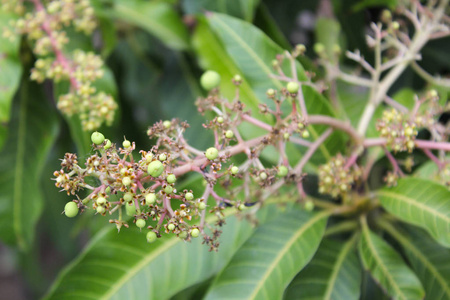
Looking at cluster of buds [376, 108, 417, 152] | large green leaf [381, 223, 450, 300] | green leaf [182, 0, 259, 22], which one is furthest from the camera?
green leaf [182, 0, 259, 22]

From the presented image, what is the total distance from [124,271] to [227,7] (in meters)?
0.86

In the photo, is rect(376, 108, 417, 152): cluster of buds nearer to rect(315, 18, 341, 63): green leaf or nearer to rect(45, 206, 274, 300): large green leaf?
rect(45, 206, 274, 300): large green leaf

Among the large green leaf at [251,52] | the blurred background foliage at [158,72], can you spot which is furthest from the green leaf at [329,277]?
the large green leaf at [251,52]

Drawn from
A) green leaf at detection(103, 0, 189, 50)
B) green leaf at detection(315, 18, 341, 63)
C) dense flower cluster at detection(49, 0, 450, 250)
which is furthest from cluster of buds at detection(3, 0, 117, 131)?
green leaf at detection(315, 18, 341, 63)

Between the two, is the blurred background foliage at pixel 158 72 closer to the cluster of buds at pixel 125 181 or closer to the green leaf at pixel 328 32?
the green leaf at pixel 328 32

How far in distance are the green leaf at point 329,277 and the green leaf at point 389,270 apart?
0.07m

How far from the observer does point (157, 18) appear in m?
1.54

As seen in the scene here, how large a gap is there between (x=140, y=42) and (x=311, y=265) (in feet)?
4.23

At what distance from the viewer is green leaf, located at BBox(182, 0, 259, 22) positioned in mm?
1364

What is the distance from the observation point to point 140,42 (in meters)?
2.00

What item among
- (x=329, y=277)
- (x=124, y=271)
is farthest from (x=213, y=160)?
(x=329, y=277)

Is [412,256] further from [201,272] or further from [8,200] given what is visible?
[8,200]

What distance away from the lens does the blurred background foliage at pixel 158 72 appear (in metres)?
1.30

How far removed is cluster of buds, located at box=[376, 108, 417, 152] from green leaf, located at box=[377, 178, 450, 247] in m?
0.12
